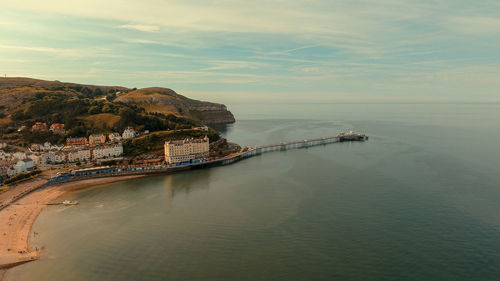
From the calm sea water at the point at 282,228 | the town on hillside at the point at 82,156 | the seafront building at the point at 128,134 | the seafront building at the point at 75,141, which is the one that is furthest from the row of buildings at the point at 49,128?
the calm sea water at the point at 282,228

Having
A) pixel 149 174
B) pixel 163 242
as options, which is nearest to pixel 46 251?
pixel 163 242

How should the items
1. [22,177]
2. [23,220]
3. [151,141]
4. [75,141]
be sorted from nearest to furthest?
[23,220] → [22,177] → [75,141] → [151,141]

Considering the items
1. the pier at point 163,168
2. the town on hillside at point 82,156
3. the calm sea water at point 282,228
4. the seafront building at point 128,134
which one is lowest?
the calm sea water at point 282,228

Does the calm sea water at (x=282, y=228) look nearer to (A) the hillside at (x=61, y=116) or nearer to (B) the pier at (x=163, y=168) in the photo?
(B) the pier at (x=163, y=168)

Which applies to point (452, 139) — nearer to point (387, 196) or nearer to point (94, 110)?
point (387, 196)

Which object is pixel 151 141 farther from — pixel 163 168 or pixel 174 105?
pixel 174 105

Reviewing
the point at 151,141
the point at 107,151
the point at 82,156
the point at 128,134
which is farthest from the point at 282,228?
the point at 128,134

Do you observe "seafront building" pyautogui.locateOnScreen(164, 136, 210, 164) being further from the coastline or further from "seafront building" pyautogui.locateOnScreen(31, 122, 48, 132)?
"seafront building" pyautogui.locateOnScreen(31, 122, 48, 132)
